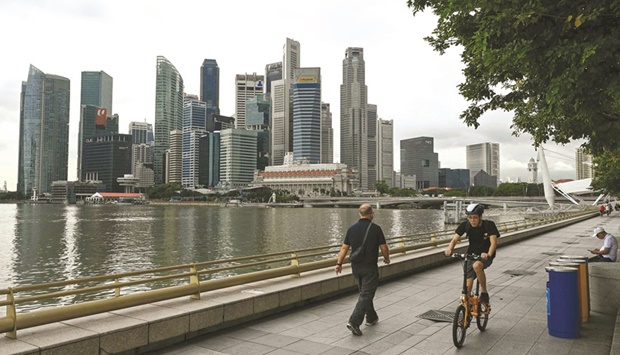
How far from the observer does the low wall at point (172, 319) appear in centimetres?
572

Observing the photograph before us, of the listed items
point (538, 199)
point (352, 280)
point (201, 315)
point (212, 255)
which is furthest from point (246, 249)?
point (538, 199)

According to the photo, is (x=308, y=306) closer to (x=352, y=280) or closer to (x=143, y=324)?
(x=352, y=280)

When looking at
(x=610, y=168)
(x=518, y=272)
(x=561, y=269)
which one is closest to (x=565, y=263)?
(x=561, y=269)

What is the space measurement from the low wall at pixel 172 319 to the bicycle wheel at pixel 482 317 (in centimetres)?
337

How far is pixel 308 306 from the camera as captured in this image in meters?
9.57

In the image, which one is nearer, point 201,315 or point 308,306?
point 201,315

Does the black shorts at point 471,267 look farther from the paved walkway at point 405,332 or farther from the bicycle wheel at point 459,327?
the paved walkway at point 405,332

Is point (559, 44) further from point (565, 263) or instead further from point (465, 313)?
point (465, 313)

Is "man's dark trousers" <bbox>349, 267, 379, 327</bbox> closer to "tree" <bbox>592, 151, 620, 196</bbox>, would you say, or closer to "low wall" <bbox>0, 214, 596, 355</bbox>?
"low wall" <bbox>0, 214, 596, 355</bbox>

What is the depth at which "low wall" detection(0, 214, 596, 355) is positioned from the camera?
5719 mm

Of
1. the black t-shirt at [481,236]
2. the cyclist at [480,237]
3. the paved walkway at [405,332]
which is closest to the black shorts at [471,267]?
the cyclist at [480,237]

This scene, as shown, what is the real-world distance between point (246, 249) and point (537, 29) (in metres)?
34.5

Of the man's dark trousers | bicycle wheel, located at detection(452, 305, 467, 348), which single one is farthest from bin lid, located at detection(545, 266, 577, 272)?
the man's dark trousers

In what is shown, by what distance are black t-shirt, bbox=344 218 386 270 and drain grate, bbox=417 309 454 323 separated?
2.02 m
